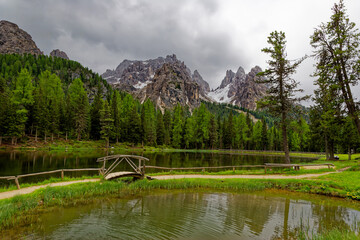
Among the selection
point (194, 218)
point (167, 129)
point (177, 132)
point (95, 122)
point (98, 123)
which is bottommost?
point (194, 218)

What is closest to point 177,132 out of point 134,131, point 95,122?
point 134,131

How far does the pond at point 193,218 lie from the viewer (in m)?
7.68

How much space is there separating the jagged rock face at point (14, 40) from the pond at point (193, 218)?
203607 millimetres

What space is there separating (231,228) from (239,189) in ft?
27.2

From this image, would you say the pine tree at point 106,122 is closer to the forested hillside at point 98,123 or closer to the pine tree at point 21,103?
the forested hillside at point 98,123

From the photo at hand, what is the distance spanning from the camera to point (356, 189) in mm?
14094

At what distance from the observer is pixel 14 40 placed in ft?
545

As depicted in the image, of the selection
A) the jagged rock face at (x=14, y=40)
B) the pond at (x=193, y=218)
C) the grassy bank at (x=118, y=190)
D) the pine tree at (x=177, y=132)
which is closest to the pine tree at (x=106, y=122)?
the pine tree at (x=177, y=132)

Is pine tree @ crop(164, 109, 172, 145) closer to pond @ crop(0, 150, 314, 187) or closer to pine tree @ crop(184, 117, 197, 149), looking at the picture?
pine tree @ crop(184, 117, 197, 149)

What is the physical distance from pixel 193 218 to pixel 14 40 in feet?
732

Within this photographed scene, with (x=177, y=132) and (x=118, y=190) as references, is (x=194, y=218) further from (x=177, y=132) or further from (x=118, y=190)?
(x=177, y=132)

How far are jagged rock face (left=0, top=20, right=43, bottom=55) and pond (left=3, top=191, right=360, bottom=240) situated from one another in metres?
204

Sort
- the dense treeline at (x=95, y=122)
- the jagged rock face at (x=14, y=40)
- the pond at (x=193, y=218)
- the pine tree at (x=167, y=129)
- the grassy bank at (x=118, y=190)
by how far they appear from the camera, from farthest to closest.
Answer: the jagged rock face at (x=14, y=40), the pine tree at (x=167, y=129), the dense treeline at (x=95, y=122), the grassy bank at (x=118, y=190), the pond at (x=193, y=218)

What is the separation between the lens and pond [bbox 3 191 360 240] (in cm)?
768
